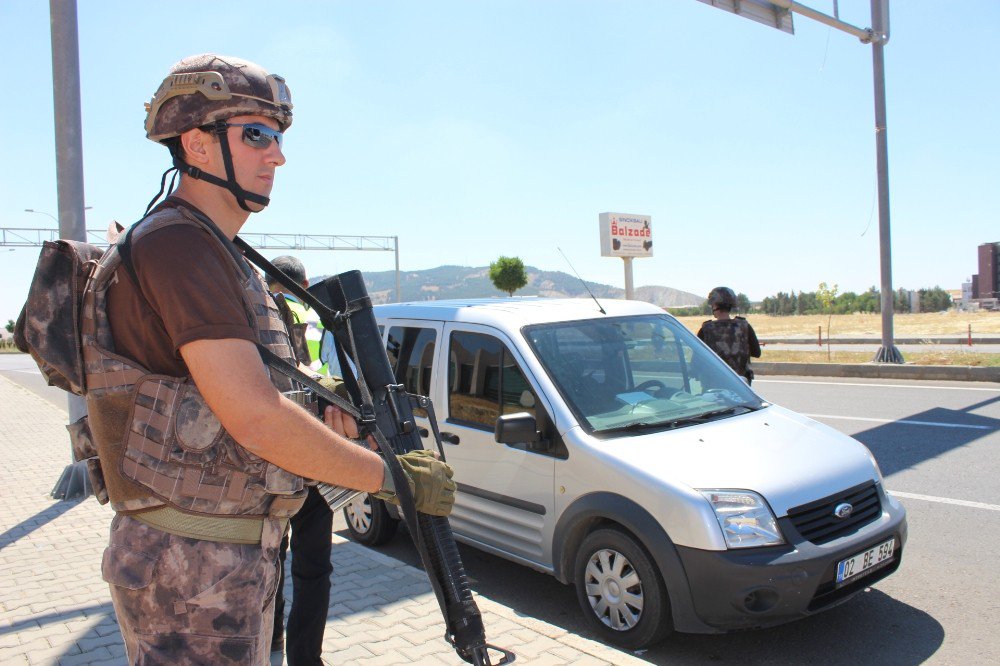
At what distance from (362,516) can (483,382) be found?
1.62 meters

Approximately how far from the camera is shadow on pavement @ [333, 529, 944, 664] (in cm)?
380

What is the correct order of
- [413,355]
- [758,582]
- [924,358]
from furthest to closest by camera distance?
1. [924,358]
2. [413,355]
3. [758,582]

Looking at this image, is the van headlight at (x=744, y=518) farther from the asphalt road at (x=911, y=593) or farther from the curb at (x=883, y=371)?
the curb at (x=883, y=371)

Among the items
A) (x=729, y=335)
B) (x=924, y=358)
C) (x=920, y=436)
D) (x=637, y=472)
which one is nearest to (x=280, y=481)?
(x=637, y=472)

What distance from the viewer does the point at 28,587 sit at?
175 inches

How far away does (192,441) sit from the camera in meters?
1.65

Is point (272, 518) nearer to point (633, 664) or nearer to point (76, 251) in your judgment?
point (76, 251)

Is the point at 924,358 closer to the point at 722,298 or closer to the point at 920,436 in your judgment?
the point at 920,436

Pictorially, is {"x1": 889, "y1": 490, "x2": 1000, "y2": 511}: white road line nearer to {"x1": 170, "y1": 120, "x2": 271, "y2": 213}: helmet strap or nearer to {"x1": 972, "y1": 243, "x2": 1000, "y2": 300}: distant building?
{"x1": 170, "y1": 120, "x2": 271, "y2": 213}: helmet strap

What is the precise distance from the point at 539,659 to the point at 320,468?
6.76 ft

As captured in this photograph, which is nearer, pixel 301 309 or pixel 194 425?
pixel 194 425

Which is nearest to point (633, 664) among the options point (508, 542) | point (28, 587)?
point (508, 542)

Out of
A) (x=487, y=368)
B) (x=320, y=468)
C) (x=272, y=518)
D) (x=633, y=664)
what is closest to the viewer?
(x=320, y=468)

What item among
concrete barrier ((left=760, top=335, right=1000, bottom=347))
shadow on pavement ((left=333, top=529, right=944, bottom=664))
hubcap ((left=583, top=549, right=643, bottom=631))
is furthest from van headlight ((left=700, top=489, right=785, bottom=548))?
concrete barrier ((left=760, top=335, right=1000, bottom=347))
